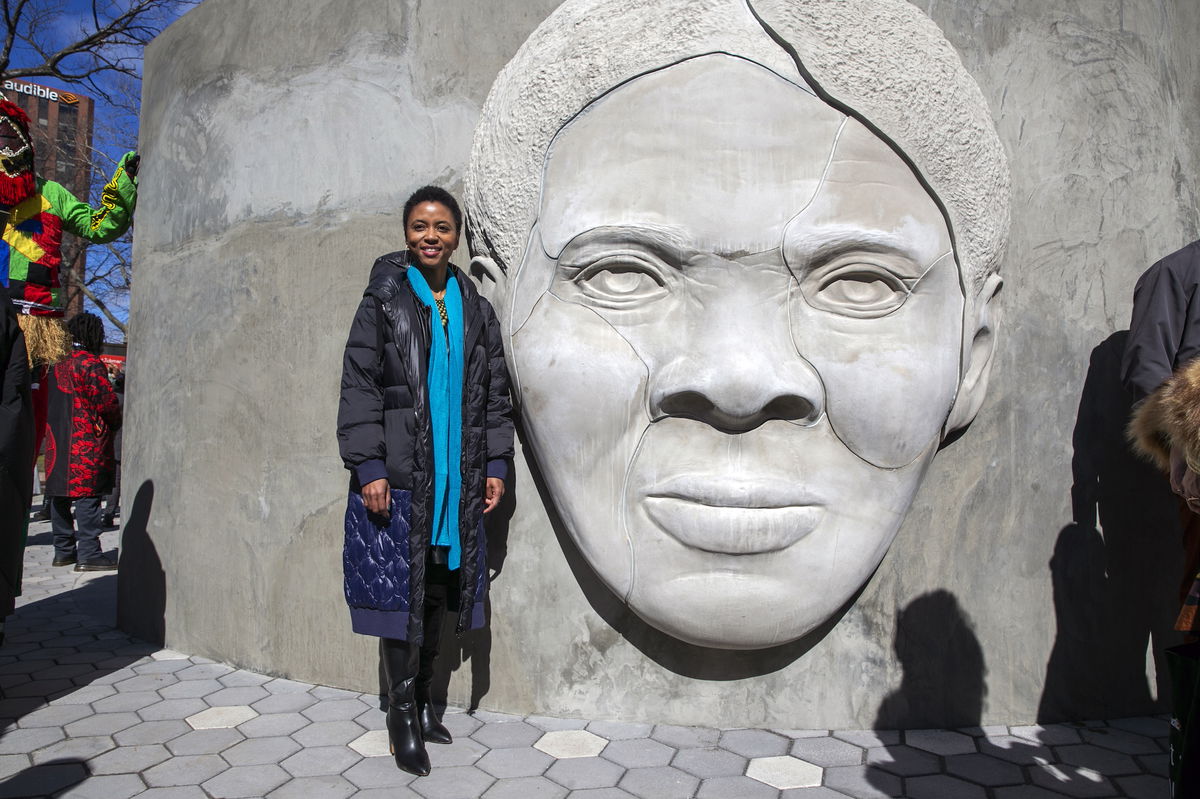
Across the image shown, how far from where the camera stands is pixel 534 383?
105 inches

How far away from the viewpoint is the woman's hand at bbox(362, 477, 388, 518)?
2355 mm

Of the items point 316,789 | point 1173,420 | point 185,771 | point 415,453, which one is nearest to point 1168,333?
point 1173,420

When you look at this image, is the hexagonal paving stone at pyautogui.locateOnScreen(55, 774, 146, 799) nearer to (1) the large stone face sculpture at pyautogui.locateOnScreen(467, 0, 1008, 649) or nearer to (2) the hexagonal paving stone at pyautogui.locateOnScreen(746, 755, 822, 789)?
(1) the large stone face sculpture at pyautogui.locateOnScreen(467, 0, 1008, 649)

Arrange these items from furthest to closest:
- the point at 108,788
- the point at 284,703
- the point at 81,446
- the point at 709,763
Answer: the point at 81,446 → the point at 284,703 → the point at 709,763 → the point at 108,788

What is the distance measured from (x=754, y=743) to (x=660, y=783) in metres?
0.44

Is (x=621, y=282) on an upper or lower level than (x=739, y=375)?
upper

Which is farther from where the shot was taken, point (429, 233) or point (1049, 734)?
point (1049, 734)

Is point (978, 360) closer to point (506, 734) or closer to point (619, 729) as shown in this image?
point (619, 729)

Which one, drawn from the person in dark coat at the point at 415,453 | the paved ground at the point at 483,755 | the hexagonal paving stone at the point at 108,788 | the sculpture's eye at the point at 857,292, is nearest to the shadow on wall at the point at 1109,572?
the paved ground at the point at 483,755

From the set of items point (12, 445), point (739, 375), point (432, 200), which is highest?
point (432, 200)

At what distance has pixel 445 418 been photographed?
2.47 metres

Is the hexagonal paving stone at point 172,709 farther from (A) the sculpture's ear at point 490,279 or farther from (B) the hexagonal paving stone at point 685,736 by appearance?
(A) the sculpture's ear at point 490,279

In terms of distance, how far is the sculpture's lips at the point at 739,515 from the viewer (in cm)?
252

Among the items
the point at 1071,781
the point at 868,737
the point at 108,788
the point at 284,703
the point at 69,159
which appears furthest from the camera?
the point at 69,159
